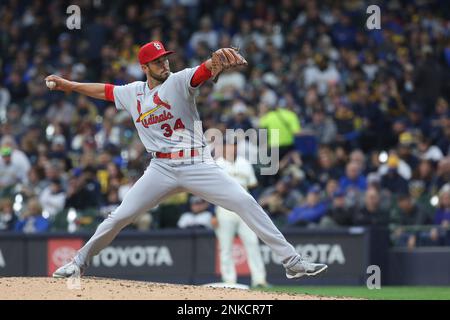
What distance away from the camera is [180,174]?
30.9 ft

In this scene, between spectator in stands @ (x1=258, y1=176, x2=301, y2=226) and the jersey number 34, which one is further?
spectator in stands @ (x1=258, y1=176, x2=301, y2=226)

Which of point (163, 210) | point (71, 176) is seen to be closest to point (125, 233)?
point (163, 210)

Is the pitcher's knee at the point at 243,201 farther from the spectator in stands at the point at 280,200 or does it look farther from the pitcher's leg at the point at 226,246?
the spectator in stands at the point at 280,200

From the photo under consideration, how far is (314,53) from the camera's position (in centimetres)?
1930

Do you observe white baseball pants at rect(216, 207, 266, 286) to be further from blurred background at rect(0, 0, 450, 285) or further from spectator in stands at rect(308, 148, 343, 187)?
spectator in stands at rect(308, 148, 343, 187)

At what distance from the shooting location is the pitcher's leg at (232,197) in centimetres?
934

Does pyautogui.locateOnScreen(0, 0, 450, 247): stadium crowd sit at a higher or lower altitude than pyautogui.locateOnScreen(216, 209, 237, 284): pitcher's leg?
higher

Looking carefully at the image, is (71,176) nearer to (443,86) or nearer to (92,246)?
(443,86)

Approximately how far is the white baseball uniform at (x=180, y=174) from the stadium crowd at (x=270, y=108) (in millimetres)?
6032

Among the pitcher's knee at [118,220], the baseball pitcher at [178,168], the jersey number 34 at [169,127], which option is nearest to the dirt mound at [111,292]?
the baseball pitcher at [178,168]

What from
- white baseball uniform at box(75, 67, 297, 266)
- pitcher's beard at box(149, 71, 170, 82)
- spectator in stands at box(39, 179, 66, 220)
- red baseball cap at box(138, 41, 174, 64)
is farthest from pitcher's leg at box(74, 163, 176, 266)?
spectator in stands at box(39, 179, 66, 220)

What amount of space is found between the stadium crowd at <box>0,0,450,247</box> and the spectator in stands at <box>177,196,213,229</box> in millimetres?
34

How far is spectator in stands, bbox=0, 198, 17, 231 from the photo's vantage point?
53.8 feet
